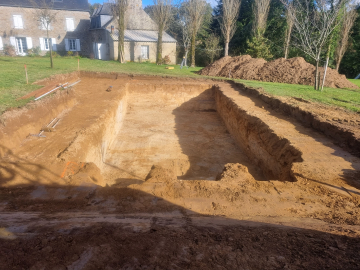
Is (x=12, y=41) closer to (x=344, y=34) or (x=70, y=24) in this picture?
(x=70, y=24)

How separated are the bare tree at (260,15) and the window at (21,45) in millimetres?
25873

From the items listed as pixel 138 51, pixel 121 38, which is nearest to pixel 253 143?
pixel 121 38

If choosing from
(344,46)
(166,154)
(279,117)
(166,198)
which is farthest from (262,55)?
(166,198)

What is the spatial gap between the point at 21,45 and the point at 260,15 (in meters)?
26.7

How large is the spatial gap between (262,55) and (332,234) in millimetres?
25956

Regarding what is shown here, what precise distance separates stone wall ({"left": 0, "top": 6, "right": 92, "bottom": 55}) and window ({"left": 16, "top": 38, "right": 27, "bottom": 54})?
2.08ft

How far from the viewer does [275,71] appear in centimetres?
1878

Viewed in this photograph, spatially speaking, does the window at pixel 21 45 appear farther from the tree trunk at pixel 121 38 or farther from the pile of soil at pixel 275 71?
the pile of soil at pixel 275 71

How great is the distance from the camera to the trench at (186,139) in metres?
8.05

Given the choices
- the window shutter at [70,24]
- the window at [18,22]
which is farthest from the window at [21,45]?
the window shutter at [70,24]

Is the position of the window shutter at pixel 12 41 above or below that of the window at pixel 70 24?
below

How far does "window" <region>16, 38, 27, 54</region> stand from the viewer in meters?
30.3

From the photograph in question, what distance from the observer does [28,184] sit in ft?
16.8

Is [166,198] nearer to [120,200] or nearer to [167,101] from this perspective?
[120,200]
